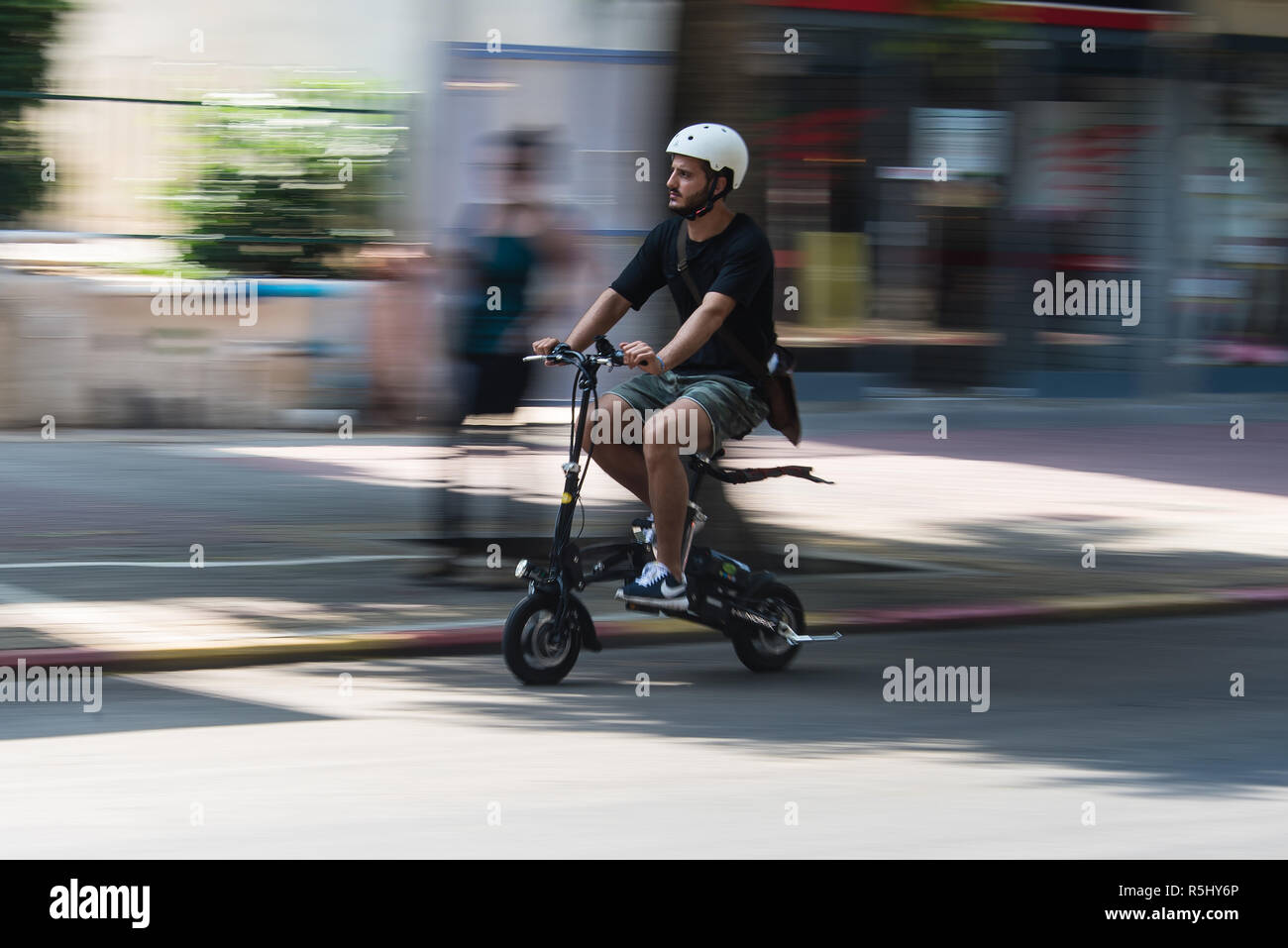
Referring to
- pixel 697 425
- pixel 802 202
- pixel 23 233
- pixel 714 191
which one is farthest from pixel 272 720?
pixel 802 202

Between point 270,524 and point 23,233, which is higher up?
point 23,233

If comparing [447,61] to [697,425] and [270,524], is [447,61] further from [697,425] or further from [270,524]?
[697,425]

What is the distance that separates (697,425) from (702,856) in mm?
2448

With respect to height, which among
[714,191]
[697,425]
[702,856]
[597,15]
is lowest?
[702,856]

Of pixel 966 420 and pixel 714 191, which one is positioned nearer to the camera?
pixel 714 191

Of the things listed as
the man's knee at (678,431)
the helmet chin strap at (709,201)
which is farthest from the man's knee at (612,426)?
the helmet chin strap at (709,201)

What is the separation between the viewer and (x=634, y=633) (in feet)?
26.8

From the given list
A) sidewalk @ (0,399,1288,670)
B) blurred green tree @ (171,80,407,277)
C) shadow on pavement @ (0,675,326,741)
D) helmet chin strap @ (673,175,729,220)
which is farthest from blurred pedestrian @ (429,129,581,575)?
blurred green tree @ (171,80,407,277)

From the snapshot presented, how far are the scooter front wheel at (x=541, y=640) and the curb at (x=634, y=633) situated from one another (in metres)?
0.78

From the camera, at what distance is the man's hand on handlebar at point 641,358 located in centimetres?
669

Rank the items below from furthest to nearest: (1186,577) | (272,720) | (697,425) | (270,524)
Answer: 1. (270,524)
2. (1186,577)
3. (697,425)
4. (272,720)

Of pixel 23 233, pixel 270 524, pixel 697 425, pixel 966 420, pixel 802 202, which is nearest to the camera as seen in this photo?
pixel 697 425

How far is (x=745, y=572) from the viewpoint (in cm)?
741

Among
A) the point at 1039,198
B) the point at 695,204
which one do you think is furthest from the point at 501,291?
the point at 1039,198
